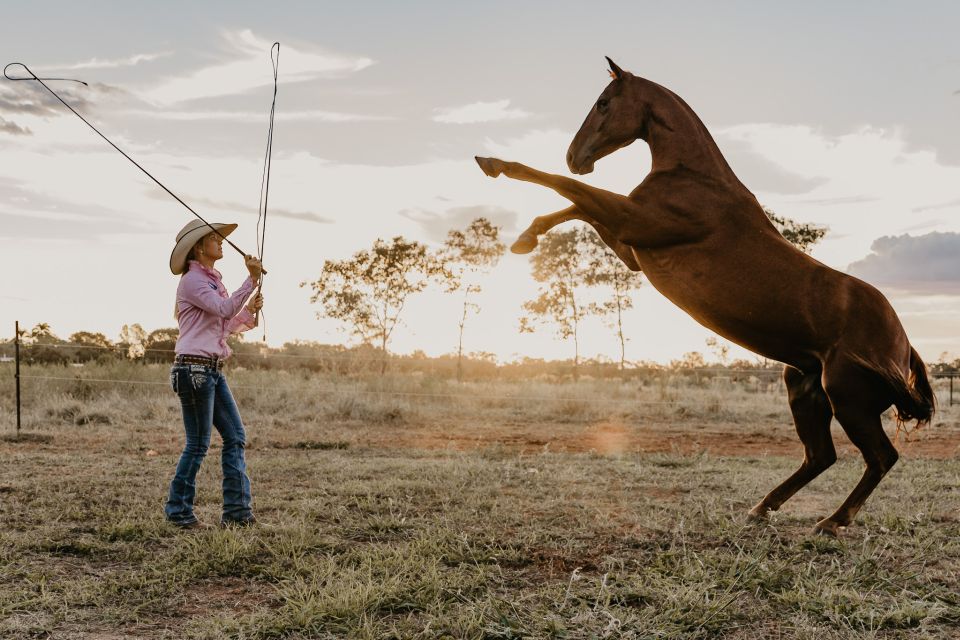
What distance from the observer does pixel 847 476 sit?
293 inches

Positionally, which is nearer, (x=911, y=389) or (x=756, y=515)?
(x=911, y=389)

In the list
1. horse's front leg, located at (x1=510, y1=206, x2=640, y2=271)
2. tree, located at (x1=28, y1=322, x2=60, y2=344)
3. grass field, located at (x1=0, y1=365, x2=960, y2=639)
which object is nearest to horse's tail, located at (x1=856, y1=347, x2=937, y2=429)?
grass field, located at (x1=0, y1=365, x2=960, y2=639)

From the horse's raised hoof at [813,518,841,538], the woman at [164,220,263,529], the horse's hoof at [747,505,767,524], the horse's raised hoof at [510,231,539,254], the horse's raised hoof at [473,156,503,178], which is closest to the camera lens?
the horse's raised hoof at [473,156,503,178]

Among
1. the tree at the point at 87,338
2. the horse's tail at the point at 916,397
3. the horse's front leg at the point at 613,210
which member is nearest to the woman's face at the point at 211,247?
the horse's front leg at the point at 613,210

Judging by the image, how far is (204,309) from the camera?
4.87 m

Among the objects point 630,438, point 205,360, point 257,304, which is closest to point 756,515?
point 257,304

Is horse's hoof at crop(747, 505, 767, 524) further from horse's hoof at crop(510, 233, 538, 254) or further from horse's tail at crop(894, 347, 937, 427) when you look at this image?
horse's hoof at crop(510, 233, 538, 254)

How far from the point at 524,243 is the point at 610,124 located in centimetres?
96

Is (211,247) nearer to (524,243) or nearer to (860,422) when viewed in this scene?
(524,243)

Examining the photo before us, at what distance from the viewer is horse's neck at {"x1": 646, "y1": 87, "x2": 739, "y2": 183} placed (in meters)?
4.45

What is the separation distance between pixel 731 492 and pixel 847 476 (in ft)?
5.58

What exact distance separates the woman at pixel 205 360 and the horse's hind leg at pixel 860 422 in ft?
11.9

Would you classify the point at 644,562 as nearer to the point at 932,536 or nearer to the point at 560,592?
the point at 560,592

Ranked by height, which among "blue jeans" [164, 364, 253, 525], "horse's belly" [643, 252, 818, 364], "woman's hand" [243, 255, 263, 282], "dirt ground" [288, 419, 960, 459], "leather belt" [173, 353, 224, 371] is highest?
"woman's hand" [243, 255, 263, 282]
